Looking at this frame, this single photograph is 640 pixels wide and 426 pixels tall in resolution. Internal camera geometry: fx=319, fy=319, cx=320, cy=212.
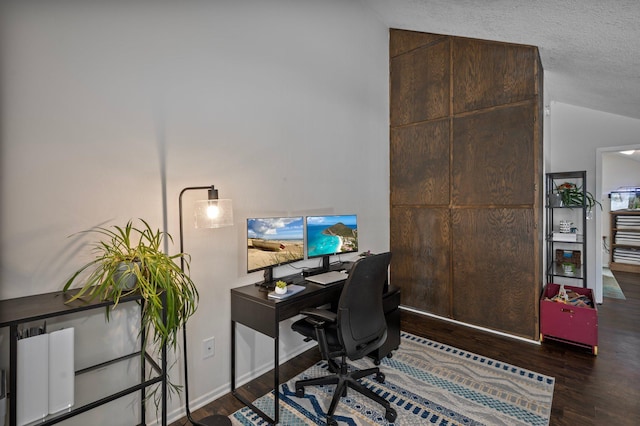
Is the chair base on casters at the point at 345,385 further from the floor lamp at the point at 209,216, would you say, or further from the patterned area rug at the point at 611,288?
the patterned area rug at the point at 611,288

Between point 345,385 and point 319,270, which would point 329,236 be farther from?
point 345,385

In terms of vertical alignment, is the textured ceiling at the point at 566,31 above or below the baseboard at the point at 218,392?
above

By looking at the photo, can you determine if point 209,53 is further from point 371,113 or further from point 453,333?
point 453,333

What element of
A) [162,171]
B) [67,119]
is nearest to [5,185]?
[67,119]

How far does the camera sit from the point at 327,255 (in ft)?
9.20

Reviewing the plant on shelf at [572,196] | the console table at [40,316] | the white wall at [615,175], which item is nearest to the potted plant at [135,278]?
the console table at [40,316]

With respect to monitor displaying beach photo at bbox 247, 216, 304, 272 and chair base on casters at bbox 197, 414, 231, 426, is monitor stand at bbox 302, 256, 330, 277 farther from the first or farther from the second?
chair base on casters at bbox 197, 414, 231, 426

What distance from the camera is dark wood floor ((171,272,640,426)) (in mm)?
2033

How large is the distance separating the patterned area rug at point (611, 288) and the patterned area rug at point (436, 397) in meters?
2.93

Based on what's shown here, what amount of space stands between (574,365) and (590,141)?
2847mm

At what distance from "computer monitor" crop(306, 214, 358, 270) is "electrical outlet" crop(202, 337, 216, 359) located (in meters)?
0.95

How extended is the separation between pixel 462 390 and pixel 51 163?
2.83m

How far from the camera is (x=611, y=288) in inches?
181

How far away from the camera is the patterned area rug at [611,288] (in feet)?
14.1
